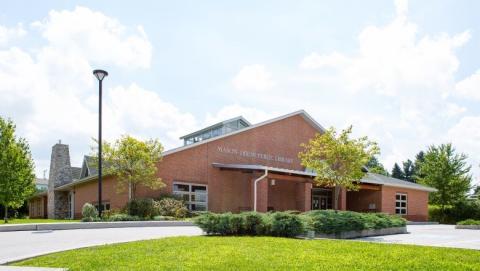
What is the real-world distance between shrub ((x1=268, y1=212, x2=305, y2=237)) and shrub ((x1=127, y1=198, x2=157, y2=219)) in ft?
33.2

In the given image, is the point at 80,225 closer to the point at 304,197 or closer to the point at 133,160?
the point at 133,160

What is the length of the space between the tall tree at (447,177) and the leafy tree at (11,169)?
1288 inches

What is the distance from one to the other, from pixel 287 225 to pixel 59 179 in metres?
30.9

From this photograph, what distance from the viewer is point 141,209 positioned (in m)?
22.9

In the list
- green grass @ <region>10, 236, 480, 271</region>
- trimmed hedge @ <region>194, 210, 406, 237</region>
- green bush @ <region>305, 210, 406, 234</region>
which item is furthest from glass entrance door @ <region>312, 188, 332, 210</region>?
green grass @ <region>10, 236, 480, 271</region>

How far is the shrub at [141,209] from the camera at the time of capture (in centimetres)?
2283

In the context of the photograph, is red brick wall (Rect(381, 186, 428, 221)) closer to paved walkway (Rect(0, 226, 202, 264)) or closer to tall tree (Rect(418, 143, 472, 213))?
tall tree (Rect(418, 143, 472, 213))

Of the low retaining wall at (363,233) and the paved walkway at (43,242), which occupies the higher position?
the paved walkway at (43,242)

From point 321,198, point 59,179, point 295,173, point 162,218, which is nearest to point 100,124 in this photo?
point 162,218

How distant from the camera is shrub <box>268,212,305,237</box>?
14241 mm

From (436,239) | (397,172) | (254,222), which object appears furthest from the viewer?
(397,172)

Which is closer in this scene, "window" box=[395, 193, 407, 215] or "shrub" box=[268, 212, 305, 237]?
"shrub" box=[268, 212, 305, 237]

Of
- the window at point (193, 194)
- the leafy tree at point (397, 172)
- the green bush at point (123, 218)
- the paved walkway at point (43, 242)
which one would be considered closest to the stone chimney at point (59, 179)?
the window at point (193, 194)

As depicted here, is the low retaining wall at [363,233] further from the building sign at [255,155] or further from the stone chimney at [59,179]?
the stone chimney at [59,179]
